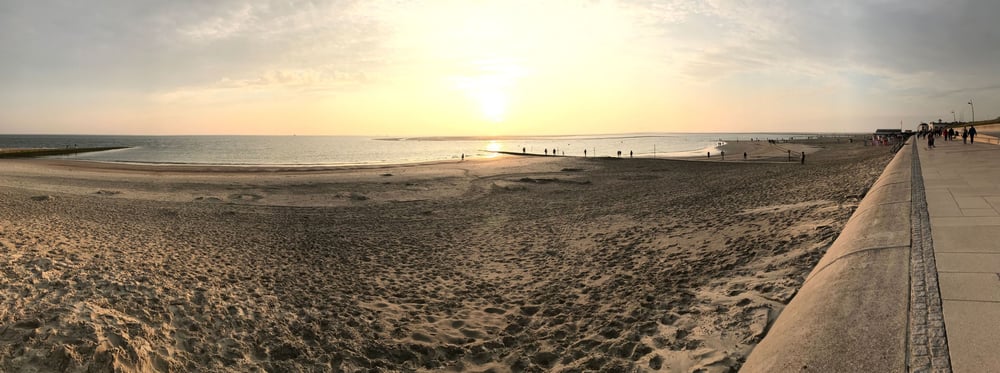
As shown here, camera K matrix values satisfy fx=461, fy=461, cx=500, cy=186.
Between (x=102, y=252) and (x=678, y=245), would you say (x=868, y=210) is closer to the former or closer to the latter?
(x=678, y=245)

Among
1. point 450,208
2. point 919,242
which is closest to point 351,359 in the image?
point 919,242

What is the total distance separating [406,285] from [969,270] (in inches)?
306

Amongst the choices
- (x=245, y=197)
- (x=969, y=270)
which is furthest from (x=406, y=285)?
(x=245, y=197)

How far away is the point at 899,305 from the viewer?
3770 mm

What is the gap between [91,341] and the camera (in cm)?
524

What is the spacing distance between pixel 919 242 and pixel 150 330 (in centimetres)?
959

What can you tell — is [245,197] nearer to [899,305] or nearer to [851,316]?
[851,316]

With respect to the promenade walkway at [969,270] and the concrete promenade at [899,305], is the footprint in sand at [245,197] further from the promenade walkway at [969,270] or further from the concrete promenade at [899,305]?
the promenade walkway at [969,270]

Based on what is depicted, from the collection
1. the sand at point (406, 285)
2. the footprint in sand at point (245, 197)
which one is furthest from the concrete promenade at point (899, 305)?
the footprint in sand at point (245, 197)

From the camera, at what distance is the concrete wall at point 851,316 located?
3199 mm

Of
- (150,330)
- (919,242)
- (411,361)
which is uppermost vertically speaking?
(919,242)

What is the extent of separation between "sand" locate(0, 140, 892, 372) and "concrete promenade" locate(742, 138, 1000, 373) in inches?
30.8

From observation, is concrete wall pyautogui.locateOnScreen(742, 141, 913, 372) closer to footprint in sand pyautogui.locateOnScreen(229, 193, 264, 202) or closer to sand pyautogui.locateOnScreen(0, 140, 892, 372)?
sand pyautogui.locateOnScreen(0, 140, 892, 372)

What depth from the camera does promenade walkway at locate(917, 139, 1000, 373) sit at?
3.03 m
